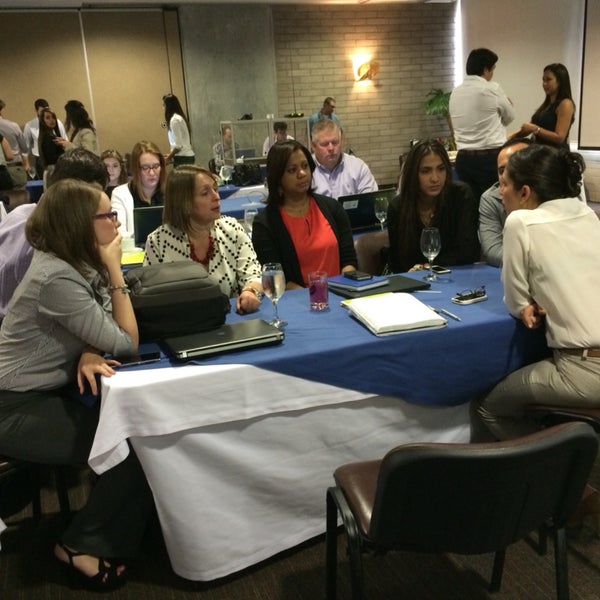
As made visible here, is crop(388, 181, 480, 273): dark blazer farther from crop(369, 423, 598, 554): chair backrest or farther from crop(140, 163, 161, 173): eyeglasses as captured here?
crop(140, 163, 161, 173): eyeglasses

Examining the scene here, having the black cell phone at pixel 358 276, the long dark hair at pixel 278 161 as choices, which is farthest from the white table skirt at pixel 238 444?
the long dark hair at pixel 278 161

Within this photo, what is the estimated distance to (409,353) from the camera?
1.82m

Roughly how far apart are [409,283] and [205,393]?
0.94 metres

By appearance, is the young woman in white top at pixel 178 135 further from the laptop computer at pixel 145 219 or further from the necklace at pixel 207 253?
the necklace at pixel 207 253

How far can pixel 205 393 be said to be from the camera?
5.38 ft

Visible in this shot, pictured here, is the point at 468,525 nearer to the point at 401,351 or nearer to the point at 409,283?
the point at 401,351

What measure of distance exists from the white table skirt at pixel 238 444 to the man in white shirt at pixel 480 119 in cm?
315

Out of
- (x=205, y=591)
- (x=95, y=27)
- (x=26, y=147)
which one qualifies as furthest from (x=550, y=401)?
(x=95, y=27)

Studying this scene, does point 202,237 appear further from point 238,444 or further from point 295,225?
point 238,444

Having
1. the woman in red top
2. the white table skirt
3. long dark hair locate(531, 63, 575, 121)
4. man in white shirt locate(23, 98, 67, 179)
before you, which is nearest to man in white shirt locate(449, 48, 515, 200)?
long dark hair locate(531, 63, 575, 121)

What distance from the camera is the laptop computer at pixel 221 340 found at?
5.52 feet

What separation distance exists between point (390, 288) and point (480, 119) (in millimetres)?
3037

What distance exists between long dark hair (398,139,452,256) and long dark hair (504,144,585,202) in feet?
2.36

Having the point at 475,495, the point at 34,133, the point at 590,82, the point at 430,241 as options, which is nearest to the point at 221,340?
the point at 475,495
